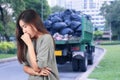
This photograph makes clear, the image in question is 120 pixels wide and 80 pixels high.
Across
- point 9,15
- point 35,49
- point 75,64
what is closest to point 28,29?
point 35,49

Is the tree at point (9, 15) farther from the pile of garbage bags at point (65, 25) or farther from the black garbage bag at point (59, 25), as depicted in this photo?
the black garbage bag at point (59, 25)

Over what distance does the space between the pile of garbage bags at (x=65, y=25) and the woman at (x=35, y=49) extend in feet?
42.7

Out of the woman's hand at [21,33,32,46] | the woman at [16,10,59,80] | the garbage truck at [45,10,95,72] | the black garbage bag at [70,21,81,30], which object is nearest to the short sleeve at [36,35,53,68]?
the woman at [16,10,59,80]

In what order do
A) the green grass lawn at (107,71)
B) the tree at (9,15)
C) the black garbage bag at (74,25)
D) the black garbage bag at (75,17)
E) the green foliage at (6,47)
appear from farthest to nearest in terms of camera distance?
the tree at (9,15)
the green foliage at (6,47)
the black garbage bag at (75,17)
the black garbage bag at (74,25)
the green grass lawn at (107,71)

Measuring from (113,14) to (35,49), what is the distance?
86.5 metres

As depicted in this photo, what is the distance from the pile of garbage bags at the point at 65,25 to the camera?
16.7m

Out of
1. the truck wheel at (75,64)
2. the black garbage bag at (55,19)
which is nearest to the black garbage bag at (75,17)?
the black garbage bag at (55,19)

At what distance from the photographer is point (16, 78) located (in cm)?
1488

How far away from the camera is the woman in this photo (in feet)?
11.2

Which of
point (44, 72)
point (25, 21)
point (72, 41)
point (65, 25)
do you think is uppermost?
point (25, 21)

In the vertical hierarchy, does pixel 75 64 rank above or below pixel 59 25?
below

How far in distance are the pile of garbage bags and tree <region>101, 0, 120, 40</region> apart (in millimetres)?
70509

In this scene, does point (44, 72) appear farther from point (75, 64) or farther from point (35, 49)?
point (75, 64)

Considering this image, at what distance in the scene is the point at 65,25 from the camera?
1703 cm
